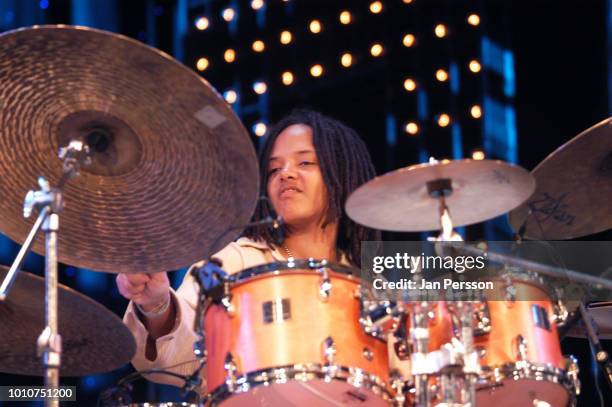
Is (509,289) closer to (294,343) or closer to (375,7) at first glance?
(294,343)

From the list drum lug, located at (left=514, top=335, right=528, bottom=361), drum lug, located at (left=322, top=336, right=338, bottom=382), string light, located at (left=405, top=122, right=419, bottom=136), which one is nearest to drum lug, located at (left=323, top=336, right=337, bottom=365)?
drum lug, located at (left=322, top=336, right=338, bottom=382)

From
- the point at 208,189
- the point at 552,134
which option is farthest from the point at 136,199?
the point at 552,134

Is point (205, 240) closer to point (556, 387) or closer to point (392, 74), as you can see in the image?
point (556, 387)

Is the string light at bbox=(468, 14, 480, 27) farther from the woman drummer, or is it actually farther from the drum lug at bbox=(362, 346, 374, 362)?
the drum lug at bbox=(362, 346, 374, 362)

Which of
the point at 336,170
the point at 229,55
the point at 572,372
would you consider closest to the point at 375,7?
the point at 229,55

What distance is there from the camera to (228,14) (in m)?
3.79

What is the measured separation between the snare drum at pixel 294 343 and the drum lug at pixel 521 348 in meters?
0.32

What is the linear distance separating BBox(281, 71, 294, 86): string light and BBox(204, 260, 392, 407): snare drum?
4.67 ft

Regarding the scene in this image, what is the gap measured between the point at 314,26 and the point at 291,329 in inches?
66.2

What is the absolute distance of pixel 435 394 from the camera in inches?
95.9

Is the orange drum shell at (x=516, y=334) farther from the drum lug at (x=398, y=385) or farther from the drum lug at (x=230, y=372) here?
the drum lug at (x=230, y=372)

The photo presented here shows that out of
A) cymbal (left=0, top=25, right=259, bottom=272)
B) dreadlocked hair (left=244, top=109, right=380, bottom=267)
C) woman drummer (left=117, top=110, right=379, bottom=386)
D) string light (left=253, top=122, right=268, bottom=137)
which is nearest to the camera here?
cymbal (left=0, top=25, right=259, bottom=272)

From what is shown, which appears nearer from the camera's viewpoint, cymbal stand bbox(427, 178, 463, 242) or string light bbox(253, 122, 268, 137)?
cymbal stand bbox(427, 178, 463, 242)

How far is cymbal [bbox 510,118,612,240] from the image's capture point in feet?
9.55
